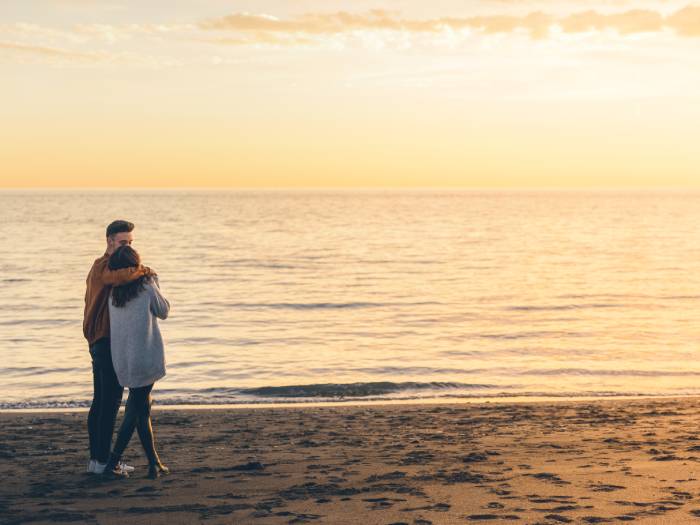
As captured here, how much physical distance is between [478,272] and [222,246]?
860 inches

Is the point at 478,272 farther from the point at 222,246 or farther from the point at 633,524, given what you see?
the point at 633,524

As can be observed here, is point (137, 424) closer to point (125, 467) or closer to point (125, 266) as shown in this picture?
point (125, 467)

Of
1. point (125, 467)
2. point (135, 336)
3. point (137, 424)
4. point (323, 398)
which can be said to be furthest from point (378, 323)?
point (135, 336)

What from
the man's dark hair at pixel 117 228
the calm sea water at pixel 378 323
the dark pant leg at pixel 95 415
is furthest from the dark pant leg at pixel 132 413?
the calm sea water at pixel 378 323

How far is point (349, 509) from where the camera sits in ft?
20.6

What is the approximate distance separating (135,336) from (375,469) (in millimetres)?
2299

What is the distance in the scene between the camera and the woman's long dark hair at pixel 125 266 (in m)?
6.94

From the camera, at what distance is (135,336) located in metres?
7.02

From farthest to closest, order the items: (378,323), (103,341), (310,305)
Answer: (310,305) < (378,323) < (103,341)

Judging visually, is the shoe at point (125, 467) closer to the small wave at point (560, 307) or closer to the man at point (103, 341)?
the man at point (103, 341)

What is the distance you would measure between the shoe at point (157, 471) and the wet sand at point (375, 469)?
73mm

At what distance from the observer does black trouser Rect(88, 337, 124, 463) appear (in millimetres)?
7199

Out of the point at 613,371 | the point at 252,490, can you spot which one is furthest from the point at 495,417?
the point at 613,371

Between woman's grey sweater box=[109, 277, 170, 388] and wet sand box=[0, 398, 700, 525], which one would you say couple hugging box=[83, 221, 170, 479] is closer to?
woman's grey sweater box=[109, 277, 170, 388]
